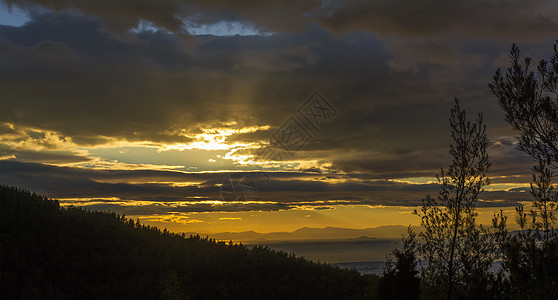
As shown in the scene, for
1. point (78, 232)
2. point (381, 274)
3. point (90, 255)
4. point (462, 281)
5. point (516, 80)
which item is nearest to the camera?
point (516, 80)

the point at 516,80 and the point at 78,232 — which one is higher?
the point at 516,80

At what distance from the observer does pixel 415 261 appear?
77.2ft

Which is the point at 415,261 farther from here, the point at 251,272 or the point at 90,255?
the point at 90,255

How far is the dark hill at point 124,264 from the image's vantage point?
6469cm

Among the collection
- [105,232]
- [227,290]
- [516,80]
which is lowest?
[227,290]

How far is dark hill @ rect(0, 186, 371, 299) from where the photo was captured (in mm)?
64688

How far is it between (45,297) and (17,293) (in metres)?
4.32

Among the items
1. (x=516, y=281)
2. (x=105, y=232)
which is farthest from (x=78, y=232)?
(x=516, y=281)

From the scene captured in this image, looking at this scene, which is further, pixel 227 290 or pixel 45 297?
pixel 227 290

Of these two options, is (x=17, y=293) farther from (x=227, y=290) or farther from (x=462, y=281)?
(x=462, y=281)

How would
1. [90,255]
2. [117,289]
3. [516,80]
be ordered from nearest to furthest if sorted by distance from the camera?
[516,80]
[117,289]
[90,255]

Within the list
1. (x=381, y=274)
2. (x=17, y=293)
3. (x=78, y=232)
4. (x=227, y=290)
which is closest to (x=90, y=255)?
(x=78, y=232)

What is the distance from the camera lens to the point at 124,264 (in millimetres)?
75875

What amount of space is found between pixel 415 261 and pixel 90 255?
63.5 m
